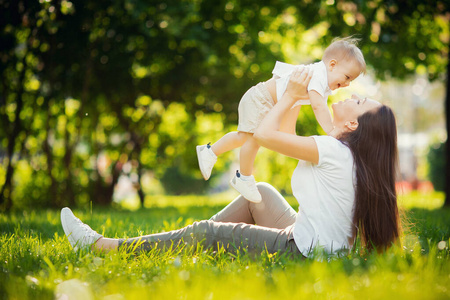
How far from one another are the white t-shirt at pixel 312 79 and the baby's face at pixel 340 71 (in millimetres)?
55

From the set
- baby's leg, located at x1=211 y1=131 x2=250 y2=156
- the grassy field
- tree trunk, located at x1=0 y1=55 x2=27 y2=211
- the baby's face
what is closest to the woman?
the grassy field

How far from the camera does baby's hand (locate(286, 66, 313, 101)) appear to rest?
2830mm

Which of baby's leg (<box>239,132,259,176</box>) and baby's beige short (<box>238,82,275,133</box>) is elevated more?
baby's beige short (<box>238,82,275,133</box>)

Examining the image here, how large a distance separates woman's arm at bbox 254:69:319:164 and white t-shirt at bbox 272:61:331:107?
0.07 meters

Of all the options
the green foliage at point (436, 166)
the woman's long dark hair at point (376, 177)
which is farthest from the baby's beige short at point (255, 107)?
the green foliage at point (436, 166)

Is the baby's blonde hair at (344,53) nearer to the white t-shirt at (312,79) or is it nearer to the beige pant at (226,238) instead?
the white t-shirt at (312,79)

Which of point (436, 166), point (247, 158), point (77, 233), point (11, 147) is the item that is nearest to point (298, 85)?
point (247, 158)

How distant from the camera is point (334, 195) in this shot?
8.00ft

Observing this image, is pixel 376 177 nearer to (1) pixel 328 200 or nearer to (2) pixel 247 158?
(1) pixel 328 200

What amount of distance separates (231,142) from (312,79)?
862mm

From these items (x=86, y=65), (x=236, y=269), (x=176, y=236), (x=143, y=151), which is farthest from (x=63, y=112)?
(x=236, y=269)

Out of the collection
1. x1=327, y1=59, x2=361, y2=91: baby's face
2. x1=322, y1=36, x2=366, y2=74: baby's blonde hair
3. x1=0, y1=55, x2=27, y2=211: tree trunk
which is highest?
x1=322, y1=36, x2=366, y2=74: baby's blonde hair

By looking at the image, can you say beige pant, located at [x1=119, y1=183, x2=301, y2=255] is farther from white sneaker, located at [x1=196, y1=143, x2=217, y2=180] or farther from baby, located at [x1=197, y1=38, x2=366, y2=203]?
white sneaker, located at [x1=196, y1=143, x2=217, y2=180]

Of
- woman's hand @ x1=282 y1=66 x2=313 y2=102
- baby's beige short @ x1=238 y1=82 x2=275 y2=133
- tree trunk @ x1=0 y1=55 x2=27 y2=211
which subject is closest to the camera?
woman's hand @ x1=282 y1=66 x2=313 y2=102
